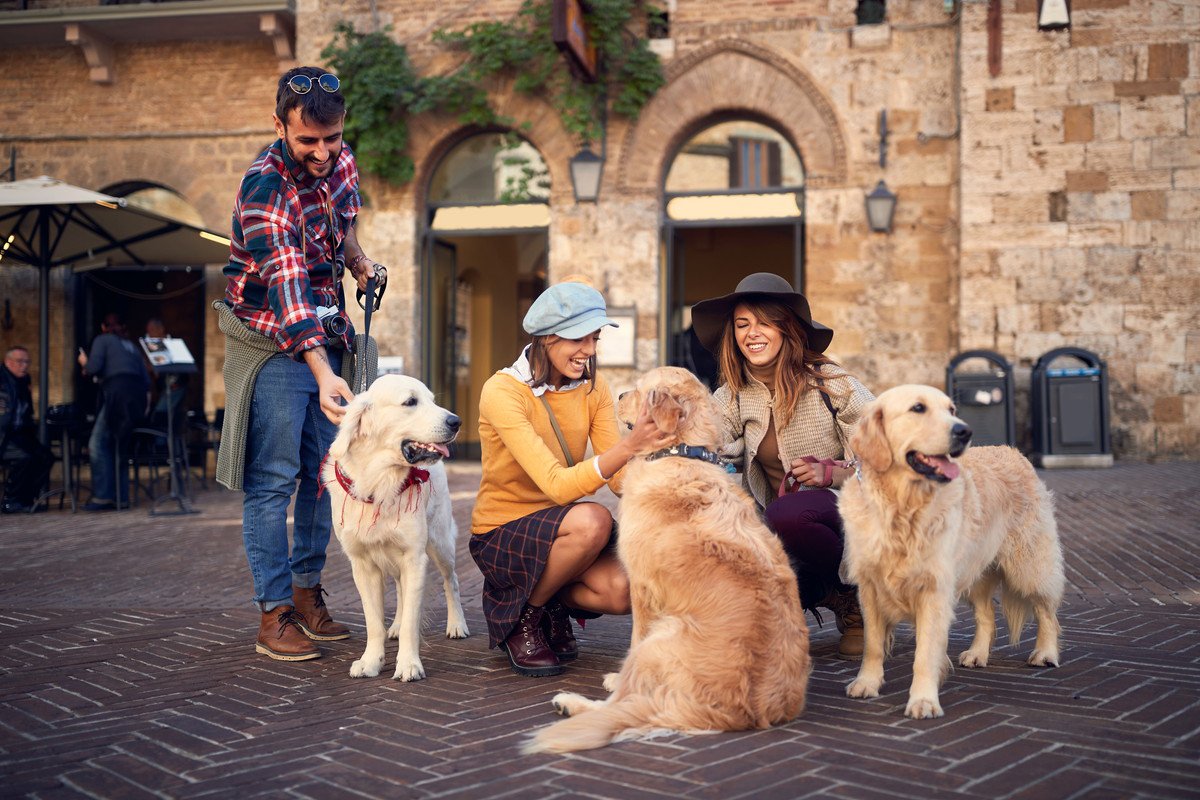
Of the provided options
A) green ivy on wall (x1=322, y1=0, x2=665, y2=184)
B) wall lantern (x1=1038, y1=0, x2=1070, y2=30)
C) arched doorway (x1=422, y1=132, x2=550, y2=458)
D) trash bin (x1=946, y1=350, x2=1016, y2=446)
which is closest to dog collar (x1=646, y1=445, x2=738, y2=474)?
trash bin (x1=946, y1=350, x2=1016, y2=446)

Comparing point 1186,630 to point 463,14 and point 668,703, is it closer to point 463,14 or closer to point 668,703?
point 668,703

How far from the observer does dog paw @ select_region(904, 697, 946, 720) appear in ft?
11.6

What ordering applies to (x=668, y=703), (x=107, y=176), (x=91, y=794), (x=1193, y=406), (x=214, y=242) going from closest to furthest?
(x=91, y=794), (x=668, y=703), (x=1193, y=406), (x=214, y=242), (x=107, y=176)

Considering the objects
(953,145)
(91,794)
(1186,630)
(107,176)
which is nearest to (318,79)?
(91,794)

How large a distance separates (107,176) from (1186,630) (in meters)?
15.0

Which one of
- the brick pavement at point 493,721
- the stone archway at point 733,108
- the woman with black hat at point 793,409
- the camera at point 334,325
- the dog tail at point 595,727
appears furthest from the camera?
the stone archway at point 733,108

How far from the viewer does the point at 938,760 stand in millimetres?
3082

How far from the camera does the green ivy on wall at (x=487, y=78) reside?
1312 cm

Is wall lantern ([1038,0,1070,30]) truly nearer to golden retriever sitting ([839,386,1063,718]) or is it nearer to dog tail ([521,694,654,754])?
golden retriever sitting ([839,386,1063,718])

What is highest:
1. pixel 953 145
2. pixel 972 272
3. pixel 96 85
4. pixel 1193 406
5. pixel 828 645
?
pixel 96 85

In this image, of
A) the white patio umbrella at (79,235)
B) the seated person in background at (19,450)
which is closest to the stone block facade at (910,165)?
the white patio umbrella at (79,235)

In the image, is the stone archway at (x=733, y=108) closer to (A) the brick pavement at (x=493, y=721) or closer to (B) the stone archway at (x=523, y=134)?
(B) the stone archway at (x=523, y=134)

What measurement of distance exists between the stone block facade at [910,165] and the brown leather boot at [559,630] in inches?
353

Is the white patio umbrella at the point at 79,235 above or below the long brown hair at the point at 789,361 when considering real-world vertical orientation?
above
